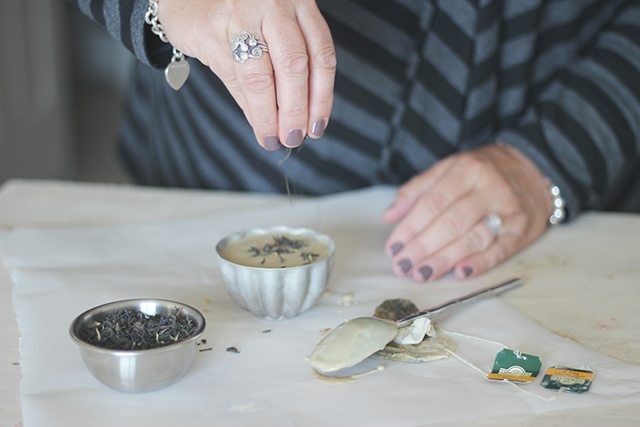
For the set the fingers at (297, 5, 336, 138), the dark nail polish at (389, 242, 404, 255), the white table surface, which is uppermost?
the fingers at (297, 5, 336, 138)

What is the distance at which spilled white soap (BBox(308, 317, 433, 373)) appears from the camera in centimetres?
86

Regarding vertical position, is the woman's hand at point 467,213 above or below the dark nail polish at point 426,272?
above

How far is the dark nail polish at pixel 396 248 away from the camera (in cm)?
118

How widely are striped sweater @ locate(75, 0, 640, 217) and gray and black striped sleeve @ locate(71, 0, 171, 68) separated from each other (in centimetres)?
33

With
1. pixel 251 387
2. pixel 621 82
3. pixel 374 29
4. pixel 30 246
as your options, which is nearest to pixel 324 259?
pixel 251 387

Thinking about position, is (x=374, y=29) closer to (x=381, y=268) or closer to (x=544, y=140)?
(x=544, y=140)

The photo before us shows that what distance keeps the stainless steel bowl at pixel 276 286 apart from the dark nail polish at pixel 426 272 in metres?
0.18

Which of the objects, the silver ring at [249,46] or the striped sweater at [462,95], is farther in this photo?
the striped sweater at [462,95]

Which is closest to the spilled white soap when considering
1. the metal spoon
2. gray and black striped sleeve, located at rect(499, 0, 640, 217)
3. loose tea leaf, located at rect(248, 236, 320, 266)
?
the metal spoon

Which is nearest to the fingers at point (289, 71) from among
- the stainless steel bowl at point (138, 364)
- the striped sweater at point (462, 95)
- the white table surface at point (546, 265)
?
the stainless steel bowl at point (138, 364)

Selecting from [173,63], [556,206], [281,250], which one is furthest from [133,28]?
[556,206]

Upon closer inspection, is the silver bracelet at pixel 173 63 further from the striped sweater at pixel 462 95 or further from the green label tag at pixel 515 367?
the green label tag at pixel 515 367

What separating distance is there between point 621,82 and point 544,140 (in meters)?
0.17

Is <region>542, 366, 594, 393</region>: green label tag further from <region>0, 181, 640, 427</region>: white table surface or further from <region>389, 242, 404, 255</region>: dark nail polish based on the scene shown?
<region>389, 242, 404, 255</region>: dark nail polish
